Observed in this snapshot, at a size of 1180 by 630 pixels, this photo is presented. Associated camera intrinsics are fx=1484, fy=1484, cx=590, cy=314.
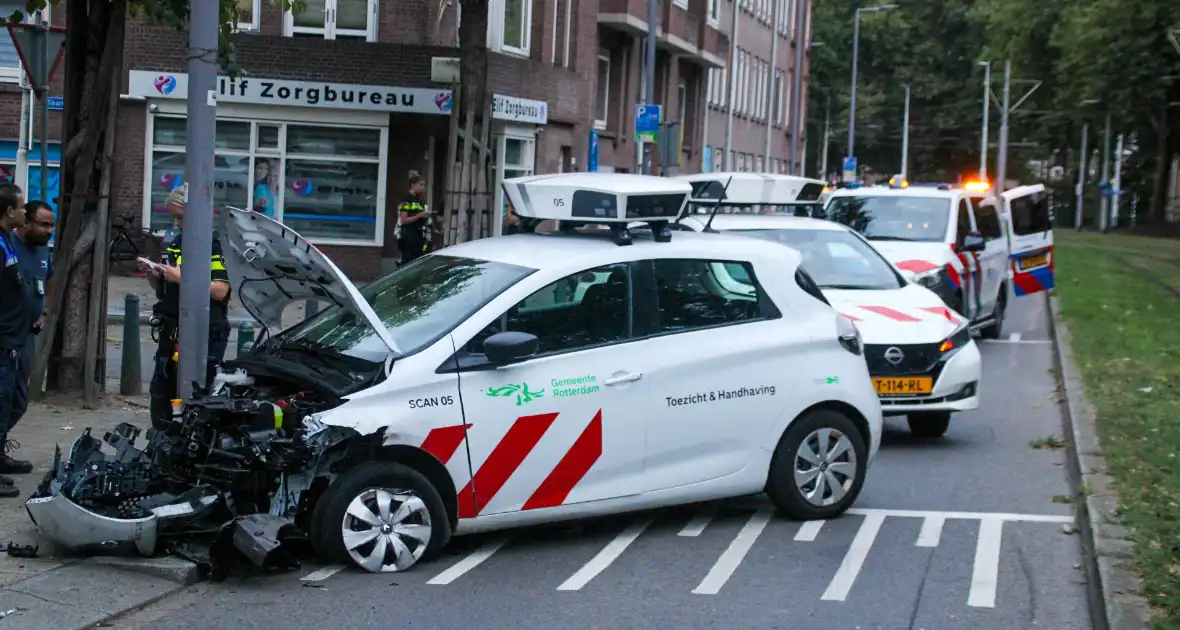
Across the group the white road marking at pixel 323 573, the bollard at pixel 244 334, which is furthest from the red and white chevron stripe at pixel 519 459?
the bollard at pixel 244 334

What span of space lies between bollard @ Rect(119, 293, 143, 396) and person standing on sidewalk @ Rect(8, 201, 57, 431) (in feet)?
12.4

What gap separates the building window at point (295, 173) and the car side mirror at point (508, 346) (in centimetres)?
1958

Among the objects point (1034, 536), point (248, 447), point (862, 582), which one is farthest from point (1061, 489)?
point (248, 447)

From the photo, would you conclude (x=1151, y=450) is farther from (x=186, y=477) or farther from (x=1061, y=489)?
(x=186, y=477)

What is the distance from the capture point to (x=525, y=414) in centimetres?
742

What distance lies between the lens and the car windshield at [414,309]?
24.3ft

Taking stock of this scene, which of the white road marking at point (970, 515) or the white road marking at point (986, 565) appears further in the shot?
the white road marking at point (970, 515)

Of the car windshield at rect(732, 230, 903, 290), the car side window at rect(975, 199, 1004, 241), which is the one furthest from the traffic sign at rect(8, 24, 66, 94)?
the car side window at rect(975, 199, 1004, 241)

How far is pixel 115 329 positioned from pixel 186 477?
37.0ft

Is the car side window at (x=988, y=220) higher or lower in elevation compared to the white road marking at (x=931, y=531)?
higher

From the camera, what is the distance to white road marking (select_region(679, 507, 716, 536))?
27.3 feet

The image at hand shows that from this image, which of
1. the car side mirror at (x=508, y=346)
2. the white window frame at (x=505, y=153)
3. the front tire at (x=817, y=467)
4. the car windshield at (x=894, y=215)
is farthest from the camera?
the white window frame at (x=505, y=153)

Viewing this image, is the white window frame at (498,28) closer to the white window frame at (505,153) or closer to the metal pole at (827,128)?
the white window frame at (505,153)

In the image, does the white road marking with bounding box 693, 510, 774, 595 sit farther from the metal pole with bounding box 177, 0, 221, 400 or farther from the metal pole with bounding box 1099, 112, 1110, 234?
the metal pole with bounding box 1099, 112, 1110, 234
